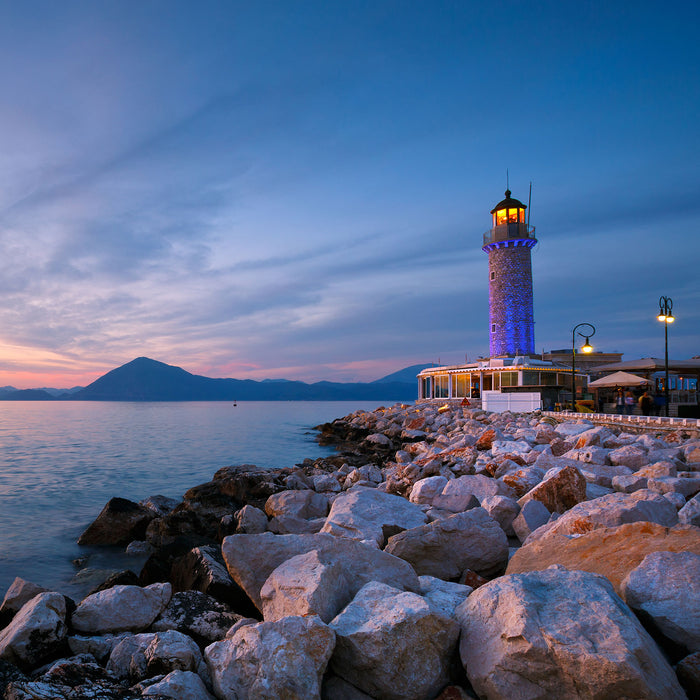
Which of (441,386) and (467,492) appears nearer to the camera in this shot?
(467,492)

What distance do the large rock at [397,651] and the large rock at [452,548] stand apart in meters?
1.53

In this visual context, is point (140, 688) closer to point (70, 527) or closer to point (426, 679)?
point (426, 679)

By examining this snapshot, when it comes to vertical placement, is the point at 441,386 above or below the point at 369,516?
above

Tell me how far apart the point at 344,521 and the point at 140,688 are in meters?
2.68

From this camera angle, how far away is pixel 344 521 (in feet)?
15.7

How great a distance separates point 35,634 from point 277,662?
1.72m

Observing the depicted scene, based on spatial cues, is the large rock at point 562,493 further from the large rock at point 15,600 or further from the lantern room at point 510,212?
the lantern room at point 510,212

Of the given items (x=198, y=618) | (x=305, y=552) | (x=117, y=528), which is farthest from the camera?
(x=117, y=528)

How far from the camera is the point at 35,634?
9.50 feet

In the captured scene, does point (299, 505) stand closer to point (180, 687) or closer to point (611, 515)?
point (611, 515)

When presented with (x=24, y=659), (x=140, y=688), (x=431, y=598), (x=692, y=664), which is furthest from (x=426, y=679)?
(x=24, y=659)

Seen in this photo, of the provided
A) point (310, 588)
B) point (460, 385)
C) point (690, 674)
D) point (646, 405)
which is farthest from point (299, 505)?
point (460, 385)

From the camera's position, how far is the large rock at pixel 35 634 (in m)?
2.81

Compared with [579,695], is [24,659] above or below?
below
